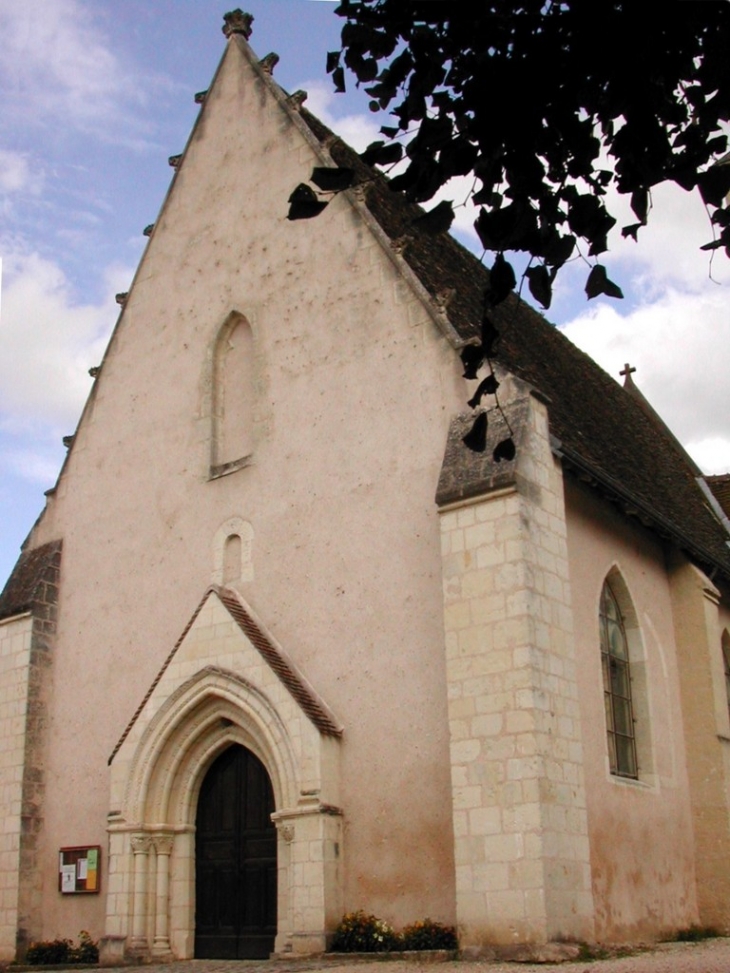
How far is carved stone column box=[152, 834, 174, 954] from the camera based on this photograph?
1374cm

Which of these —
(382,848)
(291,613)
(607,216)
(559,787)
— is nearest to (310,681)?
(291,613)

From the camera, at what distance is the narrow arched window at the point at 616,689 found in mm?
13844

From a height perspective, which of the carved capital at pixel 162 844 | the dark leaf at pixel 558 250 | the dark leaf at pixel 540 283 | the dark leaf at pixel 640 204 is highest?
the dark leaf at pixel 640 204

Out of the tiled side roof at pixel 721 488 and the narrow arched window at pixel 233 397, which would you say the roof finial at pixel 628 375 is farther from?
the narrow arched window at pixel 233 397

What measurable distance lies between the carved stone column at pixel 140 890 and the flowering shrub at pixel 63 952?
80 cm

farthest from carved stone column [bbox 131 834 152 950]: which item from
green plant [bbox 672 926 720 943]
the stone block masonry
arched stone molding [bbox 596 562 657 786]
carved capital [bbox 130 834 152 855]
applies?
green plant [bbox 672 926 720 943]

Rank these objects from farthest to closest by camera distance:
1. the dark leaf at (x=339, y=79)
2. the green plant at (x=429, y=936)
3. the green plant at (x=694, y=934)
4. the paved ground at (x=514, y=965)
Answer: the green plant at (x=694, y=934) < the green plant at (x=429, y=936) < the paved ground at (x=514, y=965) < the dark leaf at (x=339, y=79)

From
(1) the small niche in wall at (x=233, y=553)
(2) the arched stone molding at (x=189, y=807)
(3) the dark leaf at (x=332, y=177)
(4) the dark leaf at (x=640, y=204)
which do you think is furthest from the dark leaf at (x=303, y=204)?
(1) the small niche in wall at (x=233, y=553)

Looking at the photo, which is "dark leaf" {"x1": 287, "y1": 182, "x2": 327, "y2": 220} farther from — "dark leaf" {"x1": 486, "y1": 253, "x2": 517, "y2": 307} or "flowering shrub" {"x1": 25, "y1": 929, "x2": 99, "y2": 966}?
"flowering shrub" {"x1": 25, "y1": 929, "x2": 99, "y2": 966}

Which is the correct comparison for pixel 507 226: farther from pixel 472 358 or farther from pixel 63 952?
pixel 63 952

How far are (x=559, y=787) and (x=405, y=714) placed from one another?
1.94m

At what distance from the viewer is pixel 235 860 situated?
13.8 m

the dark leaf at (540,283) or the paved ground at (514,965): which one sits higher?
the dark leaf at (540,283)

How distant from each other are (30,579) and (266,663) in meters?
5.14
